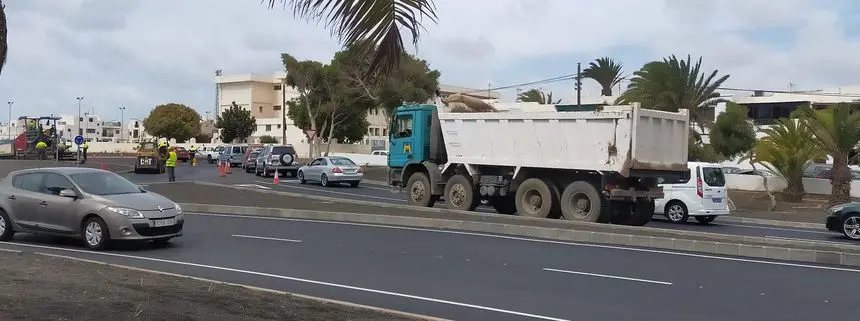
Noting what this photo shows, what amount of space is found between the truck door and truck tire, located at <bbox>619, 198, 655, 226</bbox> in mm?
6340

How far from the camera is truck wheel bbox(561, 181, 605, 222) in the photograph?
20016 millimetres

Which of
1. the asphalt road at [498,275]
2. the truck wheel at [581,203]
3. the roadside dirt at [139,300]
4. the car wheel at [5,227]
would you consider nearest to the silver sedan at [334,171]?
the truck wheel at [581,203]

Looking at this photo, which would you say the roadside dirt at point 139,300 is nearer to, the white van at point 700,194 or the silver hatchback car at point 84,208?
the silver hatchback car at point 84,208

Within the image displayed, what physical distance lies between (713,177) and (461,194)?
22.5ft

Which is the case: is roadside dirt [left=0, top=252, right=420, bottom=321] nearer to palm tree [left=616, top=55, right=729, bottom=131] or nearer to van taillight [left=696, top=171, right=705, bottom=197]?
van taillight [left=696, top=171, right=705, bottom=197]

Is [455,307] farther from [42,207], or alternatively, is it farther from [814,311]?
[42,207]

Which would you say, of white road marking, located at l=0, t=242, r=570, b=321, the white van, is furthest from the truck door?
white road marking, located at l=0, t=242, r=570, b=321

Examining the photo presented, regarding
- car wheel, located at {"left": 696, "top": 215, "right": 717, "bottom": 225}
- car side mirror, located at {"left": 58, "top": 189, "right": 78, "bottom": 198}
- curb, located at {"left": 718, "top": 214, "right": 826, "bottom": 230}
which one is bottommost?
curb, located at {"left": 718, "top": 214, "right": 826, "bottom": 230}

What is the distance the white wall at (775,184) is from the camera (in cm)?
3269

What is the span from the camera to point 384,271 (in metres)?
12.1

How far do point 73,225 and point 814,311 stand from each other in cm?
1117

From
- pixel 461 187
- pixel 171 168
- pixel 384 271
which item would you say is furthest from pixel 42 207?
pixel 171 168

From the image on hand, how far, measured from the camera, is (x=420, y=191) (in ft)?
A: 79.6

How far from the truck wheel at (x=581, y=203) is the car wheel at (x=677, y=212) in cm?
446
